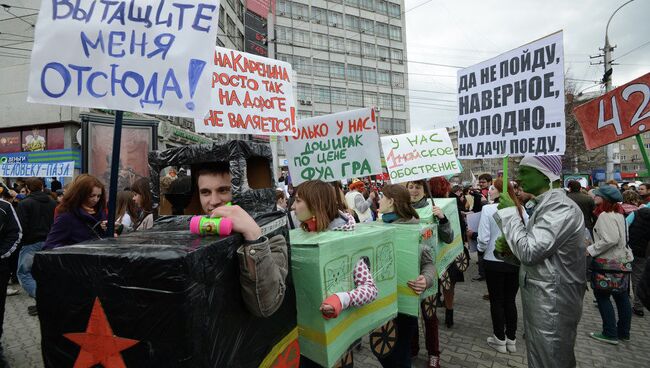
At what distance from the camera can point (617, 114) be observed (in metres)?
3.69

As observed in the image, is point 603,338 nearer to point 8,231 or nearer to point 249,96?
point 249,96

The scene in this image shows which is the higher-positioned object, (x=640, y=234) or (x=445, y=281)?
(x=640, y=234)

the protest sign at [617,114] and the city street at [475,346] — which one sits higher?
the protest sign at [617,114]

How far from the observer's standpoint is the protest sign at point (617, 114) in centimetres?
352

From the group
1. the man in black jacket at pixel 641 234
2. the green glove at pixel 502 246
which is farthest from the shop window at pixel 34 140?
the man in black jacket at pixel 641 234

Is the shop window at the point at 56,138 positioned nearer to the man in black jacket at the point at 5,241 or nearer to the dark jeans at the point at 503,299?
the man in black jacket at the point at 5,241

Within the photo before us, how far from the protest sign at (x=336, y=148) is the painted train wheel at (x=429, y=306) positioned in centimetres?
165

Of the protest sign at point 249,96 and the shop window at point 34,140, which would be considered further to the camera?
the shop window at point 34,140

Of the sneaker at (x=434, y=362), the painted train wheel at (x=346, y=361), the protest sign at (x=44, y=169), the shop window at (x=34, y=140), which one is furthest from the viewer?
the shop window at (x=34, y=140)

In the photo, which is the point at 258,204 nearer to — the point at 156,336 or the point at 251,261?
the point at 251,261

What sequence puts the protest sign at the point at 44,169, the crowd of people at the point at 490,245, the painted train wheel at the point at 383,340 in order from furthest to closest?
the protest sign at the point at 44,169, the painted train wheel at the point at 383,340, the crowd of people at the point at 490,245

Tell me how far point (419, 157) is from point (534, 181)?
2548 mm

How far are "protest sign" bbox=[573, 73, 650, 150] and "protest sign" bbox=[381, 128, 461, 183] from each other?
5.99 ft

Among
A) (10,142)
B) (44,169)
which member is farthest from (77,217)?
(10,142)
